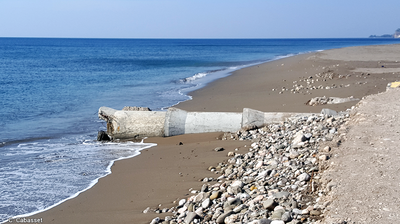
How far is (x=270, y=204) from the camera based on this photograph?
4078 mm

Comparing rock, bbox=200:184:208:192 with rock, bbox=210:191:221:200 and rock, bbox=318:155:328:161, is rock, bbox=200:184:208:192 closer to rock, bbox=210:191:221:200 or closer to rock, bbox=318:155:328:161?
rock, bbox=210:191:221:200

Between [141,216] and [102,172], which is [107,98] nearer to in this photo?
[102,172]

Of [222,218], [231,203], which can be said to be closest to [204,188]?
[231,203]

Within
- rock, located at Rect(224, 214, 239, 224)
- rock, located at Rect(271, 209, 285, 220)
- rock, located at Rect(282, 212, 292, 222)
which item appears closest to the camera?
rock, located at Rect(282, 212, 292, 222)

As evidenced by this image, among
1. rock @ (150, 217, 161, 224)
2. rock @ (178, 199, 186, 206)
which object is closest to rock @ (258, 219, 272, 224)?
rock @ (150, 217, 161, 224)

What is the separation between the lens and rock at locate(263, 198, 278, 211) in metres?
4.08

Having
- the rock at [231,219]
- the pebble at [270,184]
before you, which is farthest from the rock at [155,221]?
the rock at [231,219]

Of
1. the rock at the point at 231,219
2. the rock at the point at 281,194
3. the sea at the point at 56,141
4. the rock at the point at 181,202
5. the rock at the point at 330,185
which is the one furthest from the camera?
the sea at the point at 56,141

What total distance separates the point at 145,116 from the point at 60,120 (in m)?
4.99

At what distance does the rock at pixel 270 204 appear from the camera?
13.4 ft

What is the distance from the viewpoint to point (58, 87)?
22.6 m

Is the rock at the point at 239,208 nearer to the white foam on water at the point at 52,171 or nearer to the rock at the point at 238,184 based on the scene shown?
the rock at the point at 238,184

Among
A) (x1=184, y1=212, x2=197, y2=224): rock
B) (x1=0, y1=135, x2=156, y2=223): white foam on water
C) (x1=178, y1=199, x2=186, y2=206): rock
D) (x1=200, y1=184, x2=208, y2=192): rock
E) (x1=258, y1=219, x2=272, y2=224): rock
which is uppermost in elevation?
(x1=258, y1=219, x2=272, y2=224): rock

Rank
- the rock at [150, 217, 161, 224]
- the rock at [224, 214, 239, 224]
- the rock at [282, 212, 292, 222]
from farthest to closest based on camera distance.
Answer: the rock at [150, 217, 161, 224]
the rock at [224, 214, 239, 224]
the rock at [282, 212, 292, 222]
